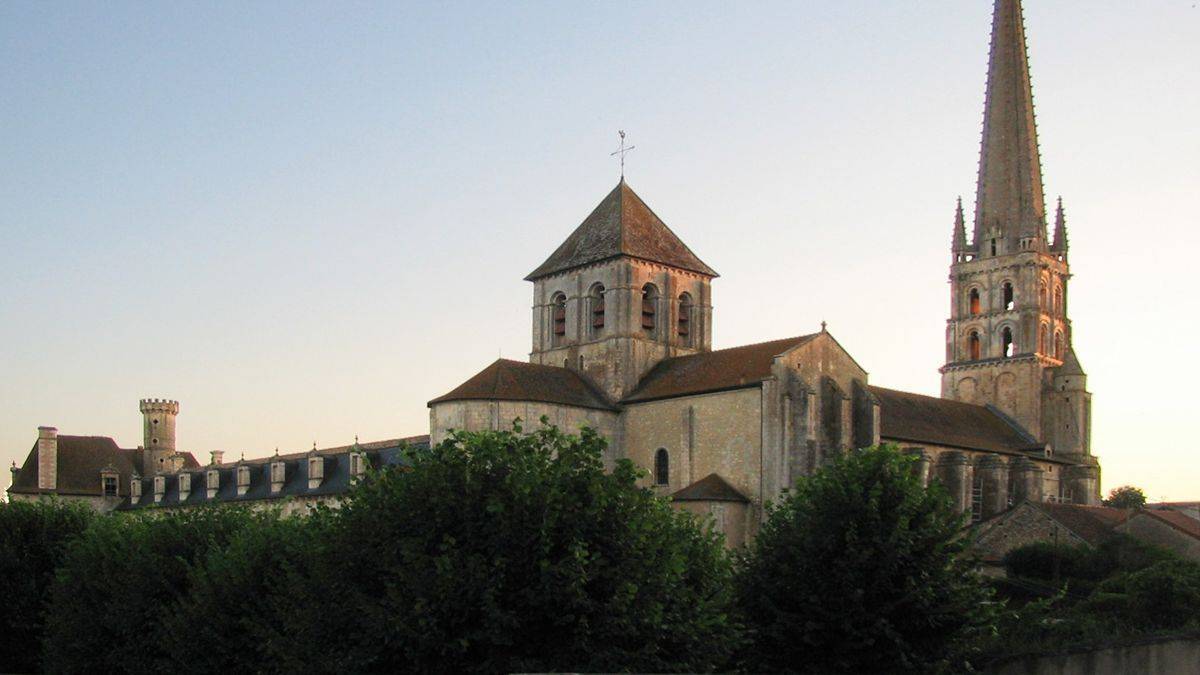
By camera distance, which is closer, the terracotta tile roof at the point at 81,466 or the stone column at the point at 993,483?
the stone column at the point at 993,483

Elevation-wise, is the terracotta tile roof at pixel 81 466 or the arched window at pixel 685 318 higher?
the arched window at pixel 685 318

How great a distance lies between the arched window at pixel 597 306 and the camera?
57.8 meters

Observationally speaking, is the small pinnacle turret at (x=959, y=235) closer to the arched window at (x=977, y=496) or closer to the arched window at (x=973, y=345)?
the arched window at (x=973, y=345)

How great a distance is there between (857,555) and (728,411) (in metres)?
26.5

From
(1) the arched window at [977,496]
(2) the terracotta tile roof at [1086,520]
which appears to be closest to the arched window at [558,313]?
(2) the terracotta tile roof at [1086,520]

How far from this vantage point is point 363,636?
22453 mm

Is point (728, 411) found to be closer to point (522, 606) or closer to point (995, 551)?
point (995, 551)

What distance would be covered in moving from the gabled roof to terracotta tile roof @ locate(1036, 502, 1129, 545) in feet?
55.4

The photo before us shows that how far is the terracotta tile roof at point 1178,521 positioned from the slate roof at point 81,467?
A: 187 ft

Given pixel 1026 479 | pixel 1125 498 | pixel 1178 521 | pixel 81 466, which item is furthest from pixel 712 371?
pixel 1125 498

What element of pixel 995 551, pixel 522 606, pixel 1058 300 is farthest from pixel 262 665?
pixel 1058 300

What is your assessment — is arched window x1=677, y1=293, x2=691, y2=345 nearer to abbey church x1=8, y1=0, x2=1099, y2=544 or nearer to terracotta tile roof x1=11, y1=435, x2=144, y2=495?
abbey church x1=8, y1=0, x2=1099, y2=544

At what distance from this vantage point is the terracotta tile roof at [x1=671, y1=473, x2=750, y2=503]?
49.2 metres

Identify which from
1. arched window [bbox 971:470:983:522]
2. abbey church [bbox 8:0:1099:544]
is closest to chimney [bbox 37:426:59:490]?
abbey church [bbox 8:0:1099:544]
